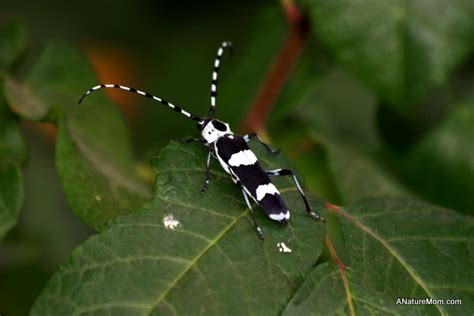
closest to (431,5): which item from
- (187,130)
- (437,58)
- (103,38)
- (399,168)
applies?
(437,58)

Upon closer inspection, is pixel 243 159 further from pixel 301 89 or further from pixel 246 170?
pixel 301 89

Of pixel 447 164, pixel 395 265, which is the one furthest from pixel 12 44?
pixel 447 164

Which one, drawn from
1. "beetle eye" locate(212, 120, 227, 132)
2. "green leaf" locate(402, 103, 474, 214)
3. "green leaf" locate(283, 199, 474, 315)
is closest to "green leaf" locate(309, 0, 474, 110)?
"beetle eye" locate(212, 120, 227, 132)

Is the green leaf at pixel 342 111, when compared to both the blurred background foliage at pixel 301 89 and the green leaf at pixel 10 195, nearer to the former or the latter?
the blurred background foliage at pixel 301 89

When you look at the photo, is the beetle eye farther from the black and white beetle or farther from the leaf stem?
the leaf stem

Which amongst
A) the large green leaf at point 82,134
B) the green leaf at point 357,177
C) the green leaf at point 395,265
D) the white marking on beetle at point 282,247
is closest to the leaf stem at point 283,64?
the green leaf at point 357,177

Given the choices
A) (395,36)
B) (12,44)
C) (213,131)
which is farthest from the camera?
(12,44)
